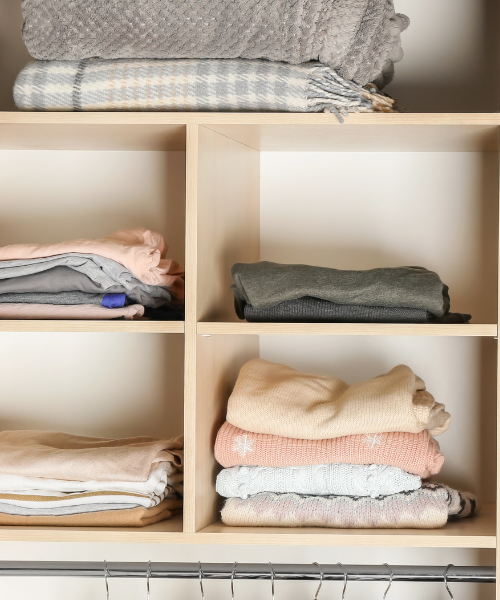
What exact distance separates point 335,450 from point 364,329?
22 cm

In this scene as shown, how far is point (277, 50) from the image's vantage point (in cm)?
105

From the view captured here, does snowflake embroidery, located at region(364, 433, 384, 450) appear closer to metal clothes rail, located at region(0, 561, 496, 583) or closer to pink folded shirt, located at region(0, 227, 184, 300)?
metal clothes rail, located at region(0, 561, 496, 583)

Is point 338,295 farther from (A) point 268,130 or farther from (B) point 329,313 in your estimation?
(A) point 268,130

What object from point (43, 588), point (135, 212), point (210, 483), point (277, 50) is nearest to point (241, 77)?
point (277, 50)

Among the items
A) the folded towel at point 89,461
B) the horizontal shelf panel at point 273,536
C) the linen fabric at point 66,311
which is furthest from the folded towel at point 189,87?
the horizontal shelf panel at point 273,536

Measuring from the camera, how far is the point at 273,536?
1.04 m

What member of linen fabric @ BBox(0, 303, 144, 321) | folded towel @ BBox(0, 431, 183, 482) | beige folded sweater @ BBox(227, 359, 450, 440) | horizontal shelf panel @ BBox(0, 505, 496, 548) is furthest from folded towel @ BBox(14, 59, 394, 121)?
horizontal shelf panel @ BBox(0, 505, 496, 548)

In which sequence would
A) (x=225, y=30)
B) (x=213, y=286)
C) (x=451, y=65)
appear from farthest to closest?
(x=451, y=65) < (x=213, y=286) < (x=225, y=30)

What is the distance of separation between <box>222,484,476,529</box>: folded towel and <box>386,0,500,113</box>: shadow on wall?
0.79 m

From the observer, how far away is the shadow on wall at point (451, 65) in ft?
4.40

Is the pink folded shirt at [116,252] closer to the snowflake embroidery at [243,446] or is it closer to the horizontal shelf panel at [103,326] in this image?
the horizontal shelf panel at [103,326]

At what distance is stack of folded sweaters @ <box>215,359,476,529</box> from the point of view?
→ 1.07 m

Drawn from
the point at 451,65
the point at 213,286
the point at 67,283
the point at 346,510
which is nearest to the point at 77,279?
the point at 67,283

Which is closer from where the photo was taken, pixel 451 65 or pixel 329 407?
pixel 329 407
